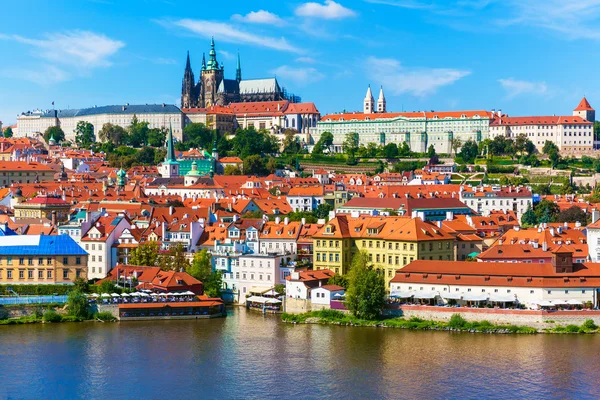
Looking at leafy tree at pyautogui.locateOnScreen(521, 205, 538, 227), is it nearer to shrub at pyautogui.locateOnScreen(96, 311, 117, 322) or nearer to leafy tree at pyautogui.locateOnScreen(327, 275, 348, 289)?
leafy tree at pyautogui.locateOnScreen(327, 275, 348, 289)

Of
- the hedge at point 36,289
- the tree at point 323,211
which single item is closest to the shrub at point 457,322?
the hedge at point 36,289

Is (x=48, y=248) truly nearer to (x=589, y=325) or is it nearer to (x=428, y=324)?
(x=428, y=324)

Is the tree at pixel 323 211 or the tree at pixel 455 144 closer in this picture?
the tree at pixel 323 211

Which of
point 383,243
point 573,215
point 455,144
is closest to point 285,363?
point 383,243

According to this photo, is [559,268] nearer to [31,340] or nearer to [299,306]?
[299,306]

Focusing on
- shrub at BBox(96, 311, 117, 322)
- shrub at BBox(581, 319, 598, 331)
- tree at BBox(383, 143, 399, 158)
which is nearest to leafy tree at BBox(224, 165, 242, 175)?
tree at BBox(383, 143, 399, 158)

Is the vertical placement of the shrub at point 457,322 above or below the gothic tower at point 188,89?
below

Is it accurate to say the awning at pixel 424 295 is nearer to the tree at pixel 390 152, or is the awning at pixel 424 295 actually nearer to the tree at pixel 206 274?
the tree at pixel 206 274
